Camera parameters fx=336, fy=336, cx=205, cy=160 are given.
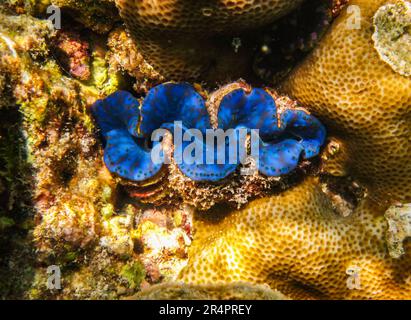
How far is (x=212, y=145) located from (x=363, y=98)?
4.60 feet

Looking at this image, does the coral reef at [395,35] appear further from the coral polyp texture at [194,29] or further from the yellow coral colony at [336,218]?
the coral polyp texture at [194,29]

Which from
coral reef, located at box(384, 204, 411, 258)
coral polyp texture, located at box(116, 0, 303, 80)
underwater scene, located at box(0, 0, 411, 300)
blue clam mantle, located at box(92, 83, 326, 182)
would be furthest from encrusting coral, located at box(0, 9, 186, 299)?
coral reef, located at box(384, 204, 411, 258)

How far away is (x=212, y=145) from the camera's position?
3.22 m

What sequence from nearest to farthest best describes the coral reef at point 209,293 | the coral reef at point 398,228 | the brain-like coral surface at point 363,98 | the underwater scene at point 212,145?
the coral reef at point 209,293 < the underwater scene at point 212,145 < the brain-like coral surface at point 363,98 < the coral reef at point 398,228

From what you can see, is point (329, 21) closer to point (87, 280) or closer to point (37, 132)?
point (37, 132)

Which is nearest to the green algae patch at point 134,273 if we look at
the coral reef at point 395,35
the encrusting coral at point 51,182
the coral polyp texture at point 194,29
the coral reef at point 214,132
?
the encrusting coral at point 51,182

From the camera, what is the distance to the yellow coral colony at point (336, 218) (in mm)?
2961

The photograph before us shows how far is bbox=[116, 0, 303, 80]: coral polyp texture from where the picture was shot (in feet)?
8.57

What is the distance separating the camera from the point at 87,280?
301 centimetres

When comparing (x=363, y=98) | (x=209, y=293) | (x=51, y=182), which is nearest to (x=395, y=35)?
(x=363, y=98)

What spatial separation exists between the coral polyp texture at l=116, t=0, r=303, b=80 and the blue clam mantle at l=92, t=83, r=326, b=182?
0.82 feet

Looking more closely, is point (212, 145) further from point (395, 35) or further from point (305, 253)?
point (395, 35)

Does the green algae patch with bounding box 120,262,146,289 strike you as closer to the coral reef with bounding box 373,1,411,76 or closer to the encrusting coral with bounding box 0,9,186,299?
the encrusting coral with bounding box 0,9,186,299

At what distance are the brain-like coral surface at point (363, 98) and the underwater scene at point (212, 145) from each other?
0.04ft
